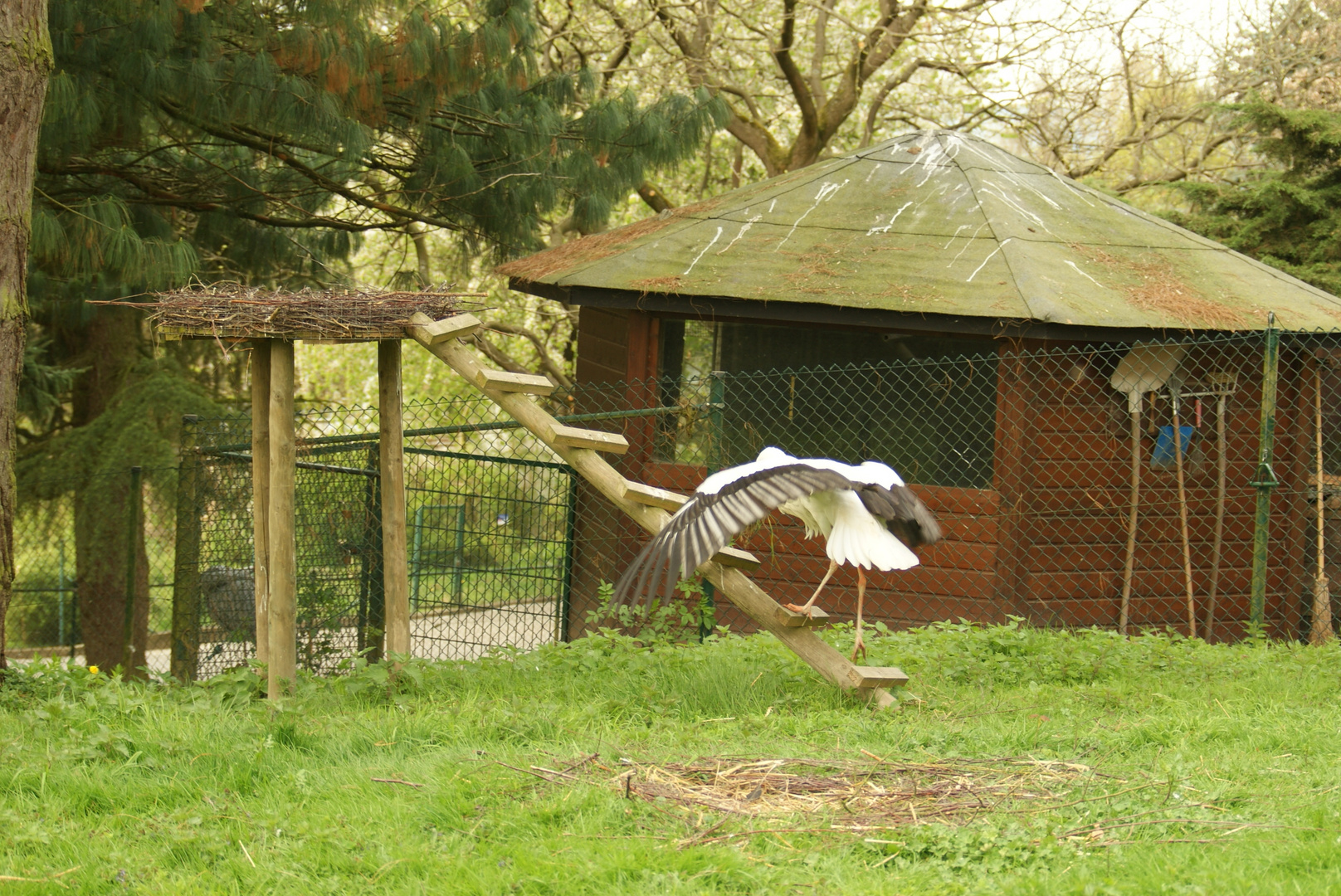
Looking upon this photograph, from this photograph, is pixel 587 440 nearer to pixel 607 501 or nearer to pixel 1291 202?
pixel 607 501

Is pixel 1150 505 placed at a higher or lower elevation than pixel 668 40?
lower

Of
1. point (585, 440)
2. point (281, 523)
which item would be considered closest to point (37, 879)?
point (281, 523)

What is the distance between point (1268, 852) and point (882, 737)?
1.48 meters

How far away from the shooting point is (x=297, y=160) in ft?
29.2

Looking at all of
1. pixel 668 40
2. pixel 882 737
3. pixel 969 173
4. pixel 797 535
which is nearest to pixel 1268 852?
pixel 882 737

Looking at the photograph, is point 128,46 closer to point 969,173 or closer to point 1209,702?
point 969,173

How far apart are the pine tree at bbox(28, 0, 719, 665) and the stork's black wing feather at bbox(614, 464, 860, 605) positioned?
4626 mm

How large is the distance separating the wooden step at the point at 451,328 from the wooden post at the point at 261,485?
814 mm

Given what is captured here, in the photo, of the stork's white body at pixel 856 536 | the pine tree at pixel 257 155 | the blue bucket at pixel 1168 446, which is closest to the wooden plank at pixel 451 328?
the stork's white body at pixel 856 536

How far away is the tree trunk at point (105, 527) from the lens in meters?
9.63

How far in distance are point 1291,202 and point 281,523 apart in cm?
1095

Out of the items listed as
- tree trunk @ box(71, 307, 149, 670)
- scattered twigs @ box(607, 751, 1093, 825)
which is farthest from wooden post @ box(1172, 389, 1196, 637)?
tree trunk @ box(71, 307, 149, 670)

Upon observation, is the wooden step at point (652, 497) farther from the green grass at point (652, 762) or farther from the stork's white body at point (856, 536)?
the green grass at point (652, 762)

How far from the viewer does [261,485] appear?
5465 mm
